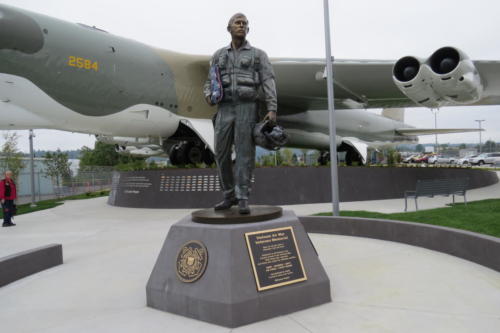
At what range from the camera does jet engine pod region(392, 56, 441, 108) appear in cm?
915

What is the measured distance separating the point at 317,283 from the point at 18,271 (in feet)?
12.9

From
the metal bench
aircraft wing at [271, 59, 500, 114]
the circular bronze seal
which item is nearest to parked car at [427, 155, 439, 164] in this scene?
aircraft wing at [271, 59, 500, 114]

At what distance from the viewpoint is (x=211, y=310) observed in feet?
10.5

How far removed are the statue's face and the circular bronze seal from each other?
2.33 meters

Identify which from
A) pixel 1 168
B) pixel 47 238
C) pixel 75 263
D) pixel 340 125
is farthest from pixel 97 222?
pixel 1 168

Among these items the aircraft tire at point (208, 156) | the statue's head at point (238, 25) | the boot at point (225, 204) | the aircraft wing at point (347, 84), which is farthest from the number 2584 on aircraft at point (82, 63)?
the boot at point (225, 204)

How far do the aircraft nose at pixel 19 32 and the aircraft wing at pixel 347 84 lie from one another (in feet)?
23.0

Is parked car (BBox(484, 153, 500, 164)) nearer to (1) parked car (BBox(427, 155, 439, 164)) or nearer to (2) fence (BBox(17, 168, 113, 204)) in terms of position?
(1) parked car (BBox(427, 155, 439, 164))

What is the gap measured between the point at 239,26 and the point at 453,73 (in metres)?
6.96

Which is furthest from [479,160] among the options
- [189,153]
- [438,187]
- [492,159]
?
[189,153]

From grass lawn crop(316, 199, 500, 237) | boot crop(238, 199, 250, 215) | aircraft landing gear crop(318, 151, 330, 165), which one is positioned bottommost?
grass lawn crop(316, 199, 500, 237)

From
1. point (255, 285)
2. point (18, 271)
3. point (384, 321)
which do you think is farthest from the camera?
point (18, 271)

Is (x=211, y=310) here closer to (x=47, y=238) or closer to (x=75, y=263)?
(x=75, y=263)

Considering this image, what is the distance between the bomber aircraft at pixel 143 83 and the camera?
8.34 meters
